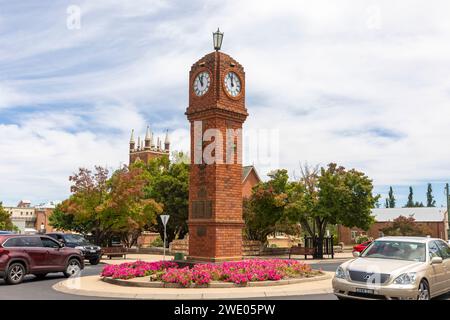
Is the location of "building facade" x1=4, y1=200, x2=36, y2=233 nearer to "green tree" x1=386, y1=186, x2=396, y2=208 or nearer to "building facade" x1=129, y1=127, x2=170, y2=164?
"building facade" x1=129, y1=127, x2=170, y2=164

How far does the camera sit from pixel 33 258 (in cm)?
1692

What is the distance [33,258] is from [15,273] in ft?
2.99

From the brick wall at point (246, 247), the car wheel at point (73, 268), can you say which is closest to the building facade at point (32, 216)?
the brick wall at point (246, 247)

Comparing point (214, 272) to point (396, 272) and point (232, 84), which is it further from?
point (232, 84)

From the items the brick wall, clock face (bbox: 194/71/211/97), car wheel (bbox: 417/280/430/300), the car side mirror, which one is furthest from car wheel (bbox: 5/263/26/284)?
the brick wall

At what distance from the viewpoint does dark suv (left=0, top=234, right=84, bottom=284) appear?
52.3ft

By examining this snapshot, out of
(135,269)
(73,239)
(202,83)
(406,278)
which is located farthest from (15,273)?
(406,278)

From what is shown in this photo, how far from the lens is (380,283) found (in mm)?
10086

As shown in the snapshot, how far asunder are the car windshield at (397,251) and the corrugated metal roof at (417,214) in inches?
2783

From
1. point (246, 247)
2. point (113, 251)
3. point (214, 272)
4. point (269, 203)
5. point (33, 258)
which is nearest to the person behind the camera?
point (214, 272)

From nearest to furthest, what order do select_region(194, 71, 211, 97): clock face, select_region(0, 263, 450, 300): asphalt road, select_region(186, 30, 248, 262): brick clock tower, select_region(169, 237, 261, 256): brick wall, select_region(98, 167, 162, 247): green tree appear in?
1. select_region(0, 263, 450, 300): asphalt road
2. select_region(186, 30, 248, 262): brick clock tower
3. select_region(194, 71, 211, 97): clock face
4. select_region(98, 167, 162, 247): green tree
5. select_region(169, 237, 261, 256): brick wall

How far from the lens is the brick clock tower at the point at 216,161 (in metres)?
17.5
